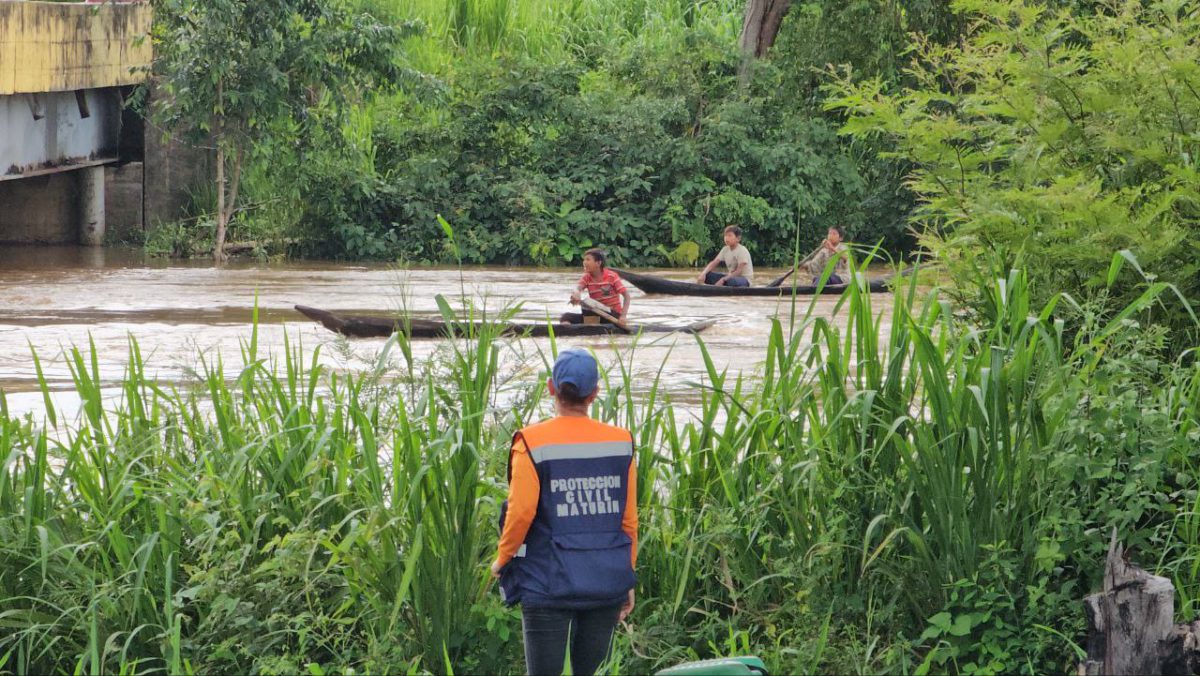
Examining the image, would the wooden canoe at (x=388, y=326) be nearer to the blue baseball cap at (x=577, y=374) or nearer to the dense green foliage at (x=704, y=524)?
the dense green foliage at (x=704, y=524)

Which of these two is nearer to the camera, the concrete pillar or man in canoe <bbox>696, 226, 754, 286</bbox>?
man in canoe <bbox>696, 226, 754, 286</bbox>

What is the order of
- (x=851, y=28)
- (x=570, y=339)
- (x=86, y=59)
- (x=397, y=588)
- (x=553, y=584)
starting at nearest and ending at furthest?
(x=553, y=584) < (x=397, y=588) < (x=570, y=339) < (x=86, y=59) < (x=851, y=28)

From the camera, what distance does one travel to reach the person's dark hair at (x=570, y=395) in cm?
455

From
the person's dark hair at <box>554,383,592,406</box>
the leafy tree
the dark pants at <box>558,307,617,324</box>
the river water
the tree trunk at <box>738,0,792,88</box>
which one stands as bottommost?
the river water

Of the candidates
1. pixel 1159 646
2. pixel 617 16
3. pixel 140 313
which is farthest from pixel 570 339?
pixel 617 16

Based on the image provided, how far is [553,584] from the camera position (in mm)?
4566

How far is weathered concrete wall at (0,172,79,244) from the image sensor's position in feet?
87.2

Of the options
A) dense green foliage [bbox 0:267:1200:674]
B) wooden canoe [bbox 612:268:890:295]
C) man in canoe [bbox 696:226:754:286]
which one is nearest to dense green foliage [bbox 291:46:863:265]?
wooden canoe [bbox 612:268:890:295]

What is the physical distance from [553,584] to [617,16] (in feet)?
96.1

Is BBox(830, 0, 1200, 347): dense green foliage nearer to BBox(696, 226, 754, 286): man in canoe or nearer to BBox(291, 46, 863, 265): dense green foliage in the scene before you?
BBox(696, 226, 754, 286): man in canoe

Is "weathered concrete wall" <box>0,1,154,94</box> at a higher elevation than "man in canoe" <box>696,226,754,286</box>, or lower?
higher

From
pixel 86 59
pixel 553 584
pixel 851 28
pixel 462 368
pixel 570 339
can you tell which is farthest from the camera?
pixel 851 28

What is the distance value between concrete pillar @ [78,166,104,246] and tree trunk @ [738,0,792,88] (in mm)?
11522

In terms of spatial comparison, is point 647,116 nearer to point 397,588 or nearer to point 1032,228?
point 1032,228
